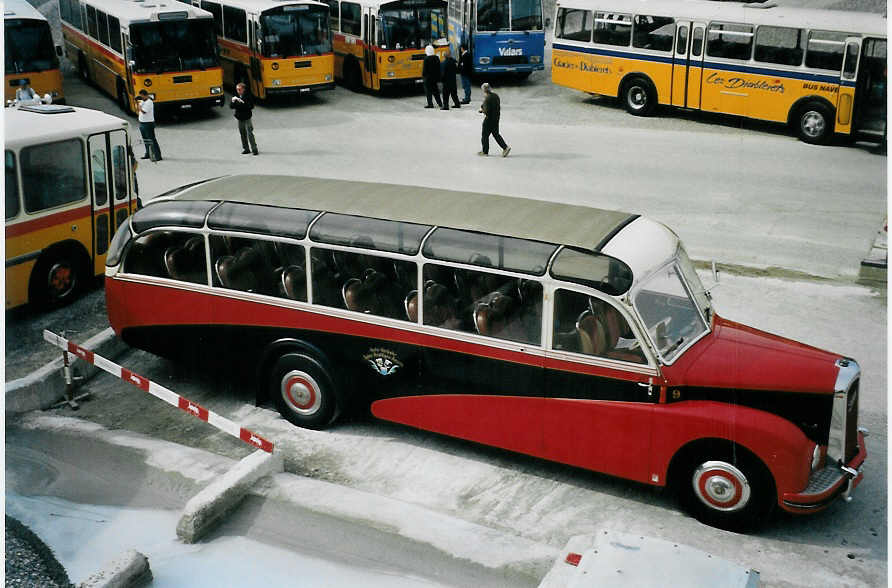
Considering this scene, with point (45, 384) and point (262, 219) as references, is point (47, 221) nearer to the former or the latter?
point (45, 384)

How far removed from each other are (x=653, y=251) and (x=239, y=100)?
12669 millimetres

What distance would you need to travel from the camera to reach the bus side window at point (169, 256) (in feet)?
30.6

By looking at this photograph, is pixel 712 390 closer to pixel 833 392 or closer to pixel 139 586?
pixel 833 392

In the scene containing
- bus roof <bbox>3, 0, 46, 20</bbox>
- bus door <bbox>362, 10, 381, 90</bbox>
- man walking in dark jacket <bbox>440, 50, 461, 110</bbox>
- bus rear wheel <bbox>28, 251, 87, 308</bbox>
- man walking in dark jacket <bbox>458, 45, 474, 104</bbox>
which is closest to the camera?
bus rear wheel <bbox>28, 251, 87, 308</bbox>

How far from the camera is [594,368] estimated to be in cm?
761

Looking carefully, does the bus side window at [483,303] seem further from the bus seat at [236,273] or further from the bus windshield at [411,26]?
the bus windshield at [411,26]

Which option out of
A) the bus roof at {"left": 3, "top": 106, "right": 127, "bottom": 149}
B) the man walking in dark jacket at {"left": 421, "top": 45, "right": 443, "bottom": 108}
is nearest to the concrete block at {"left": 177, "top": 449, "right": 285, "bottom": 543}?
the bus roof at {"left": 3, "top": 106, "right": 127, "bottom": 149}

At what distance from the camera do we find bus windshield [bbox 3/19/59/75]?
68.4 ft

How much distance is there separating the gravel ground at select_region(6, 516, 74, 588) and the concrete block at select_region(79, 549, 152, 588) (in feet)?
1.28

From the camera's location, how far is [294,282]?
889 cm

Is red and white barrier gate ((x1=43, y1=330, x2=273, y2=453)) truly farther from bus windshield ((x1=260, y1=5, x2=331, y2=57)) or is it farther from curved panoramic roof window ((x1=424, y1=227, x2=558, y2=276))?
bus windshield ((x1=260, y1=5, x2=331, y2=57))

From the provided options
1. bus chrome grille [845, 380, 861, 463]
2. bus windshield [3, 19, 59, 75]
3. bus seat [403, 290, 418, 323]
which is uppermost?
bus windshield [3, 19, 59, 75]

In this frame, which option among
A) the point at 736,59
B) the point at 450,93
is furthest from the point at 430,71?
the point at 736,59

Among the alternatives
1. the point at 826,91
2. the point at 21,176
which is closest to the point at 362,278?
the point at 21,176
